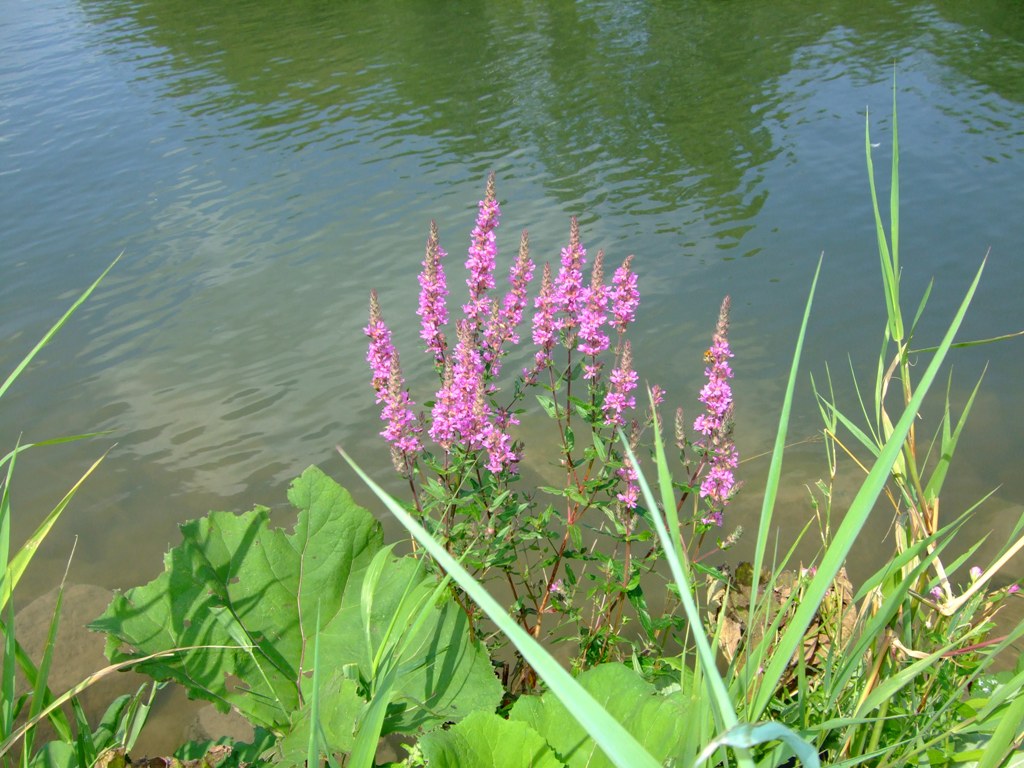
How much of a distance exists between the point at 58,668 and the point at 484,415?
286 centimetres

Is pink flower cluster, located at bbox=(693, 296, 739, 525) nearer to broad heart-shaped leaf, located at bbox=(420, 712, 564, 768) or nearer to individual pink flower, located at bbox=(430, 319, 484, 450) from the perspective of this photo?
individual pink flower, located at bbox=(430, 319, 484, 450)

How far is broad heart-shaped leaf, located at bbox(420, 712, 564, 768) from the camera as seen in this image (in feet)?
6.57

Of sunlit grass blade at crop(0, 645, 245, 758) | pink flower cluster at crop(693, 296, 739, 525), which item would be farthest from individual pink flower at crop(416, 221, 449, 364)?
sunlit grass blade at crop(0, 645, 245, 758)

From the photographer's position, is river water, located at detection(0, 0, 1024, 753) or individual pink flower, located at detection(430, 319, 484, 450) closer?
individual pink flower, located at detection(430, 319, 484, 450)

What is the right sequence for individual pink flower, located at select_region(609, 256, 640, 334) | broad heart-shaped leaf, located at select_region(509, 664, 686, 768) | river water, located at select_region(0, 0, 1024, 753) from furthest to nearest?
river water, located at select_region(0, 0, 1024, 753) → individual pink flower, located at select_region(609, 256, 640, 334) → broad heart-shaped leaf, located at select_region(509, 664, 686, 768)

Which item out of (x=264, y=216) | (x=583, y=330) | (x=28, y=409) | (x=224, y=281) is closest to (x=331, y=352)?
(x=224, y=281)

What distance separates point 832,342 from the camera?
6711mm

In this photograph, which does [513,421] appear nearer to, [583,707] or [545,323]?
[545,323]

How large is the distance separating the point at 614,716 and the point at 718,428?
121cm

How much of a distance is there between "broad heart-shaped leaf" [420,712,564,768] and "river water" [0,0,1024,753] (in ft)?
8.22

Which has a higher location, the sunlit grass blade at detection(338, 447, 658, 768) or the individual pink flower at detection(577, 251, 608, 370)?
the sunlit grass blade at detection(338, 447, 658, 768)

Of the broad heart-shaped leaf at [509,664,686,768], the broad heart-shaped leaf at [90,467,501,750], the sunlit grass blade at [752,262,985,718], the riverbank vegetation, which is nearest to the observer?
the sunlit grass blade at [752,262,985,718]

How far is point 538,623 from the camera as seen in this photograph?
143 inches

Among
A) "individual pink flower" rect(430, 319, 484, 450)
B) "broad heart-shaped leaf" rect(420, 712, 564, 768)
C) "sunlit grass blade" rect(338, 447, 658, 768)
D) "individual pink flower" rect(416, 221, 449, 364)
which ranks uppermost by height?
"sunlit grass blade" rect(338, 447, 658, 768)
